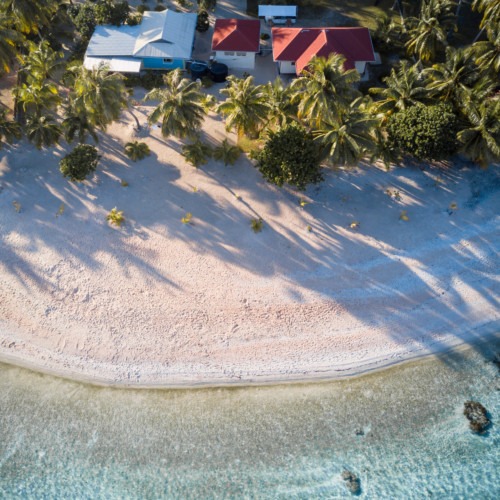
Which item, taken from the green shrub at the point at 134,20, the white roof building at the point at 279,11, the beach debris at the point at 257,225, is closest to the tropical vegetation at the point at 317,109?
the beach debris at the point at 257,225

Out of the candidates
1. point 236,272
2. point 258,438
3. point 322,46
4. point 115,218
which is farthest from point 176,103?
point 258,438

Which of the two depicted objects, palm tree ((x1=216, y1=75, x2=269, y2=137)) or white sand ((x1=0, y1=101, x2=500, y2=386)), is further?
palm tree ((x1=216, y1=75, x2=269, y2=137))

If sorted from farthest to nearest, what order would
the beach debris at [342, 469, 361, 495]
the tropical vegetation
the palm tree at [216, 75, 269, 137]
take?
the palm tree at [216, 75, 269, 137]
the tropical vegetation
the beach debris at [342, 469, 361, 495]

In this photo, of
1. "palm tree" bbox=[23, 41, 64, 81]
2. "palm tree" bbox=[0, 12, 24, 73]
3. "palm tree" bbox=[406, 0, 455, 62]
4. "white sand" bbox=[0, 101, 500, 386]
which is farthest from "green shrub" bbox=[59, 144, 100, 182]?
"palm tree" bbox=[406, 0, 455, 62]

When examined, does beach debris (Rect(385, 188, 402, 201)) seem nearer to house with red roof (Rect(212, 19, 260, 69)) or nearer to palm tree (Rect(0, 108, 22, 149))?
house with red roof (Rect(212, 19, 260, 69))

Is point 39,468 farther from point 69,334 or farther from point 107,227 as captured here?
point 107,227

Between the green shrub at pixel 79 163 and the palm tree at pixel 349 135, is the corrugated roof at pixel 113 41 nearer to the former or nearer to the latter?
the green shrub at pixel 79 163

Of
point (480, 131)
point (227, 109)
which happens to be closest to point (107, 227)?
point (227, 109)
